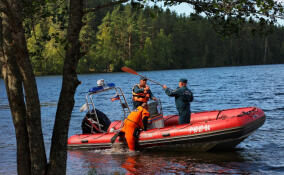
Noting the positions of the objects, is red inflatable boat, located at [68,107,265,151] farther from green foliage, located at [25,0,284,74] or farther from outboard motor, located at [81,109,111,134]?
green foliage, located at [25,0,284,74]

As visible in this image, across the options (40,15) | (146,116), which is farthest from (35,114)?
(146,116)

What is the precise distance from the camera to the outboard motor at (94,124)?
12.0m

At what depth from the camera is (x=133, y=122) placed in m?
10.4

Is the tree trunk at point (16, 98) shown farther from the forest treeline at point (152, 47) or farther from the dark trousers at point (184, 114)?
the forest treeline at point (152, 47)

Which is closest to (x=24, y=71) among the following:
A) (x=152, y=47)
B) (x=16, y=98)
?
(x=16, y=98)

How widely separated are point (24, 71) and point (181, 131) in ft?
20.8

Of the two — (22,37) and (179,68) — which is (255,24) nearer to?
(22,37)

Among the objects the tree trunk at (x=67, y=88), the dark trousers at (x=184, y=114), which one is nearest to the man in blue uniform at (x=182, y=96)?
the dark trousers at (x=184, y=114)

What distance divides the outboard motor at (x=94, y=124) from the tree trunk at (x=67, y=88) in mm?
7074

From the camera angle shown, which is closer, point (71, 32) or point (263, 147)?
point (71, 32)

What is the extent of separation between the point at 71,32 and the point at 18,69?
799mm

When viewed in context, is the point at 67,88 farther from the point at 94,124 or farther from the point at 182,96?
the point at 94,124

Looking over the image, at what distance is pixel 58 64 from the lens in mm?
76000

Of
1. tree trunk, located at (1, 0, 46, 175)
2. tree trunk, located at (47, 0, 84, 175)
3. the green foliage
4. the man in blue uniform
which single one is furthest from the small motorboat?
the green foliage
